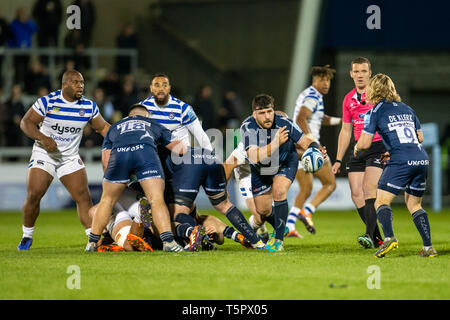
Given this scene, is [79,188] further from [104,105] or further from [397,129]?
[104,105]

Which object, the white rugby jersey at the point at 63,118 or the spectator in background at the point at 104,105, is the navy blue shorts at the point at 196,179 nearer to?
the white rugby jersey at the point at 63,118

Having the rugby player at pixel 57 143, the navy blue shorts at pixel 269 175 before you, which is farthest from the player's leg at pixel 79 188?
the navy blue shorts at pixel 269 175

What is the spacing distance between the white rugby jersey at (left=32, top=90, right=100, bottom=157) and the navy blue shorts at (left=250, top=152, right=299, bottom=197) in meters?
2.37

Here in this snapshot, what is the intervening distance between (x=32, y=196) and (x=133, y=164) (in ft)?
5.90

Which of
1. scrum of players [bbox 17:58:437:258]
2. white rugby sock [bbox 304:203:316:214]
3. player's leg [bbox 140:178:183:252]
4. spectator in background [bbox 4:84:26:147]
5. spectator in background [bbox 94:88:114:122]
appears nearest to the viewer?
scrum of players [bbox 17:58:437:258]

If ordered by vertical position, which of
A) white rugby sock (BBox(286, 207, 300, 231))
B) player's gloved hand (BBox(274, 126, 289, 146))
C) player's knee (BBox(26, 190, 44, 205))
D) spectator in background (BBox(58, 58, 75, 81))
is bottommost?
white rugby sock (BBox(286, 207, 300, 231))

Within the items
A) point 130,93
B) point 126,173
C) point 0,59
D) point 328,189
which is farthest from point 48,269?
point 0,59

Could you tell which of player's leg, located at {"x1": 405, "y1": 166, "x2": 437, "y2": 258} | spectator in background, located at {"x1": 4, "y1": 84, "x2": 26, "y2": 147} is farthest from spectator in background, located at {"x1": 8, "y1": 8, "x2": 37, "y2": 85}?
player's leg, located at {"x1": 405, "y1": 166, "x2": 437, "y2": 258}

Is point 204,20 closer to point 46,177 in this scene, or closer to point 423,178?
point 46,177

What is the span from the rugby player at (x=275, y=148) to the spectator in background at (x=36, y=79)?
11.7m

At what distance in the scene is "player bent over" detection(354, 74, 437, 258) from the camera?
28.6 feet

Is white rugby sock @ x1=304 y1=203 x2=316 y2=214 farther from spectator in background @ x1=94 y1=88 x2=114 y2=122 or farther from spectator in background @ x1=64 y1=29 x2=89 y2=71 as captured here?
spectator in background @ x1=64 y1=29 x2=89 y2=71

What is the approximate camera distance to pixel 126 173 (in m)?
9.37

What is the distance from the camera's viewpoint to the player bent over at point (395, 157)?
28.6 ft
